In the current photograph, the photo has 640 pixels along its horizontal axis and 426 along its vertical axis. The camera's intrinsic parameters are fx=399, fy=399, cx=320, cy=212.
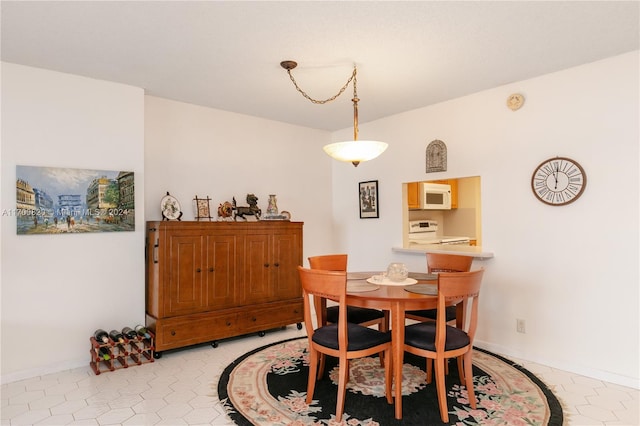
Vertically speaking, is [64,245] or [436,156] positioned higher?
[436,156]

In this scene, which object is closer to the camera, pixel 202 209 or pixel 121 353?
pixel 121 353

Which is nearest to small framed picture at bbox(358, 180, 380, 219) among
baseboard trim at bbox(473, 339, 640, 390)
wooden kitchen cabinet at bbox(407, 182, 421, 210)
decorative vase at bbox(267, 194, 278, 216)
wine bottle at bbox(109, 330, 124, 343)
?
wooden kitchen cabinet at bbox(407, 182, 421, 210)

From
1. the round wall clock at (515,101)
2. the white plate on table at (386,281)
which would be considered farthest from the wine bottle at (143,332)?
the round wall clock at (515,101)

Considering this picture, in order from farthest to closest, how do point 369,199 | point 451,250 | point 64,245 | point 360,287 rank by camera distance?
1. point 369,199
2. point 451,250
3. point 64,245
4. point 360,287

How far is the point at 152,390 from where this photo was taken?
295 centimetres

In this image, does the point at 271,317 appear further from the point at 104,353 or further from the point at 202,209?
the point at 104,353

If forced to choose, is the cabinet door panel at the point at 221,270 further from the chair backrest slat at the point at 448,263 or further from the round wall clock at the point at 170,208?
the chair backrest slat at the point at 448,263

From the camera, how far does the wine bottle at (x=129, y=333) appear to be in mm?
3498

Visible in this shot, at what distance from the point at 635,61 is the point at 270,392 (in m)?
3.65

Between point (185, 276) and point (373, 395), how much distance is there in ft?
6.60

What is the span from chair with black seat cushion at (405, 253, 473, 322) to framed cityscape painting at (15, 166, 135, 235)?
273 centimetres

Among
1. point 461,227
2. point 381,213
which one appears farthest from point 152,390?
point 461,227

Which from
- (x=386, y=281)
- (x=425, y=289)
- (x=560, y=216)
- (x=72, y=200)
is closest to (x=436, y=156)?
(x=560, y=216)

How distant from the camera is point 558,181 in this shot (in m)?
3.39
